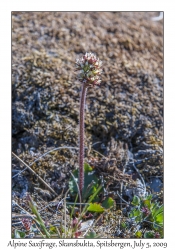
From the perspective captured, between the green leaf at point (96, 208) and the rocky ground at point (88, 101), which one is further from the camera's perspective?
the rocky ground at point (88, 101)

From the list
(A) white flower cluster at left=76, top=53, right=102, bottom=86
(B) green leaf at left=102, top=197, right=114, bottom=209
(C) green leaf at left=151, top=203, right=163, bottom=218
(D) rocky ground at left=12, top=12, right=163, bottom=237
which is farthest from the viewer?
(D) rocky ground at left=12, top=12, right=163, bottom=237

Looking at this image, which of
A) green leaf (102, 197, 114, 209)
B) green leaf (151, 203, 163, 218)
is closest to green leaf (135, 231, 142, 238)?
green leaf (151, 203, 163, 218)

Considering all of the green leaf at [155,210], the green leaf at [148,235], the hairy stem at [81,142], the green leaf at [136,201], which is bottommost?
the green leaf at [148,235]

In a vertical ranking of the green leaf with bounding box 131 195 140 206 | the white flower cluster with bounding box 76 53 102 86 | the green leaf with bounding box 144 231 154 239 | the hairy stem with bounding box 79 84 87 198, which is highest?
the white flower cluster with bounding box 76 53 102 86

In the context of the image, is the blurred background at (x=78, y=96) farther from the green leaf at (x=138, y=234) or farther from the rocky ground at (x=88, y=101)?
the green leaf at (x=138, y=234)

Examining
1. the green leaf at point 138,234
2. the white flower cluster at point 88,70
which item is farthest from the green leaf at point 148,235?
the white flower cluster at point 88,70

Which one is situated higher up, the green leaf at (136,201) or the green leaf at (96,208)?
the green leaf at (136,201)

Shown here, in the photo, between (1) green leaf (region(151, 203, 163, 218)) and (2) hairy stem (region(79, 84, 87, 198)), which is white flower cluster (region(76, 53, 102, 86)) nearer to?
(2) hairy stem (region(79, 84, 87, 198))

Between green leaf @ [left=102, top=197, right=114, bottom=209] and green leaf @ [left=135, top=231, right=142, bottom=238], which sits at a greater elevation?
green leaf @ [left=102, top=197, right=114, bottom=209]

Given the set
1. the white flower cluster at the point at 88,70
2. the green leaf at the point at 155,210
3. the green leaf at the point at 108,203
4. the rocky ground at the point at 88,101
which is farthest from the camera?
the rocky ground at the point at 88,101
